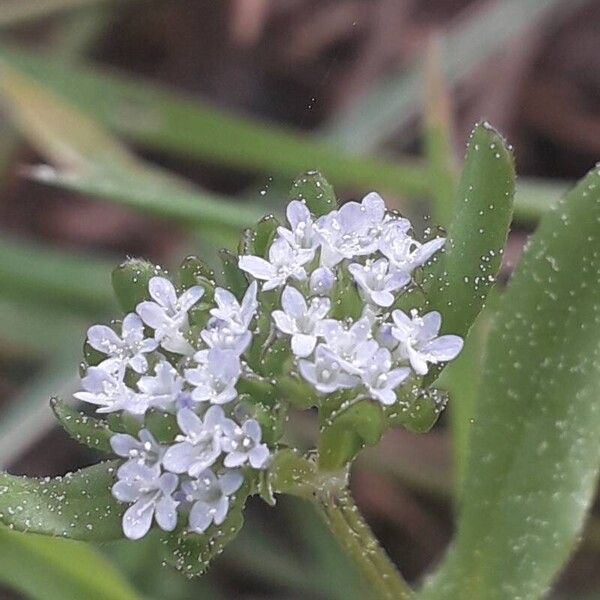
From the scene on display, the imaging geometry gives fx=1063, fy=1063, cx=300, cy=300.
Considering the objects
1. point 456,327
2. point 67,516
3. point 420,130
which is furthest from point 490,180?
point 420,130

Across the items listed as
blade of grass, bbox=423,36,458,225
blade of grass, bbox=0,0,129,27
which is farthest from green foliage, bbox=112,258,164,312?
blade of grass, bbox=0,0,129,27

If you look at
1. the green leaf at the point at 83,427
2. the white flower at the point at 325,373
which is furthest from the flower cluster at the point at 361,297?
the green leaf at the point at 83,427

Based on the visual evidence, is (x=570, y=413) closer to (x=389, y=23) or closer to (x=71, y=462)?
(x=71, y=462)

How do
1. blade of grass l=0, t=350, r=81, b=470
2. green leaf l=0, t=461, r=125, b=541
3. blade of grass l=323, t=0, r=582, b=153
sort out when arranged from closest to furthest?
green leaf l=0, t=461, r=125, b=541 < blade of grass l=0, t=350, r=81, b=470 < blade of grass l=323, t=0, r=582, b=153

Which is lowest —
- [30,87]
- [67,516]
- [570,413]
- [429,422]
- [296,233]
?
[30,87]

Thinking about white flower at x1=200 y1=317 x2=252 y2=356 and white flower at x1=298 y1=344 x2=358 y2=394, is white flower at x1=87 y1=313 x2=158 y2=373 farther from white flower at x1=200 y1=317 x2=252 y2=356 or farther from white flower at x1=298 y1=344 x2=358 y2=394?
white flower at x1=298 y1=344 x2=358 y2=394

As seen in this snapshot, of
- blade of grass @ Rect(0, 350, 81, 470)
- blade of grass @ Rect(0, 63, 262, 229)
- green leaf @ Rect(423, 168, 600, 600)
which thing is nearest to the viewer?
green leaf @ Rect(423, 168, 600, 600)

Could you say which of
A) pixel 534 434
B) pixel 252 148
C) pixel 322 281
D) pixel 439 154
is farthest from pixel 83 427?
pixel 252 148
